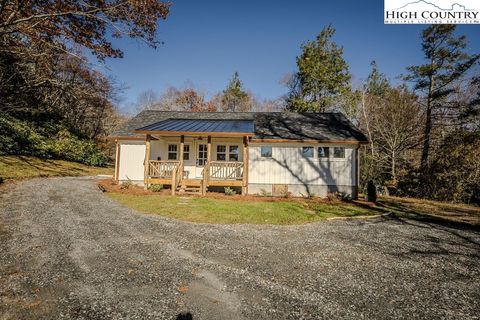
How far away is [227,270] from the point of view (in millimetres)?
4430

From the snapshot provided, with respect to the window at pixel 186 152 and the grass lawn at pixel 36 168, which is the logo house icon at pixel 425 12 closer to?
the window at pixel 186 152

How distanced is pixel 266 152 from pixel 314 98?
17207 millimetres

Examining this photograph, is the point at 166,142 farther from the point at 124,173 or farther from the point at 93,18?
the point at 93,18

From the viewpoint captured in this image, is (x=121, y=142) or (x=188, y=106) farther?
(x=188, y=106)

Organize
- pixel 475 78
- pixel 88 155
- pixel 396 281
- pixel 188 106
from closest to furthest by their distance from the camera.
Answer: pixel 396 281
pixel 475 78
pixel 88 155
pixel 188 106

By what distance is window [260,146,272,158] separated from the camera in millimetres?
13906

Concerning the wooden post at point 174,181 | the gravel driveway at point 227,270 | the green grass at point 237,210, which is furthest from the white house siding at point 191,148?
the gravel driveway at point 227,270

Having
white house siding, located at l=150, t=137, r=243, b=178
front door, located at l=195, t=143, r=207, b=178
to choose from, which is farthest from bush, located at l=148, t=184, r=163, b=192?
front door, located at l=195, t=143, r=207, b=178

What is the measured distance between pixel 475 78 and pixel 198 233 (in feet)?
77.4

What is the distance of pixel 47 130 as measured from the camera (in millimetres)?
21797

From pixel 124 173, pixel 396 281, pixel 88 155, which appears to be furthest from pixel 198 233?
pixel 88 155

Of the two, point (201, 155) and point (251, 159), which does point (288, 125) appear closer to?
point (251, 159)

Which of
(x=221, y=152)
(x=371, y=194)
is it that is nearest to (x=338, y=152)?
(x=371, y=194)

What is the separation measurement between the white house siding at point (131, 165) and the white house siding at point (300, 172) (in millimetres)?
7253
